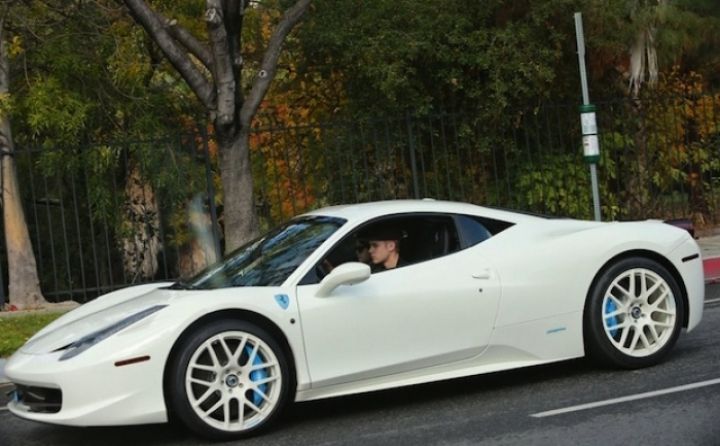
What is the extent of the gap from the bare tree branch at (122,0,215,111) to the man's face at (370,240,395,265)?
617 cm

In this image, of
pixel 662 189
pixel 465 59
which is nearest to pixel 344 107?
pixel 465 59

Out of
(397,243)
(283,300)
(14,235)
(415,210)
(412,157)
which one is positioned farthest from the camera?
(412,157)

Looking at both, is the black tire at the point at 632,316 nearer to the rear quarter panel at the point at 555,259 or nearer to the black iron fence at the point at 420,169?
the rear quarter panel at the point at 555,259

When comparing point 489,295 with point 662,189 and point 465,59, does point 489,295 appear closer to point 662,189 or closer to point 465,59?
point 465,59

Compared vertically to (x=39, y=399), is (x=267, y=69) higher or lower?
higher

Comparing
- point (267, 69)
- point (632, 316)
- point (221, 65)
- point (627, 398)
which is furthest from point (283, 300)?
point (267, 69)

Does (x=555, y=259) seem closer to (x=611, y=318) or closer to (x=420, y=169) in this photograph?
(x=611, y=318)

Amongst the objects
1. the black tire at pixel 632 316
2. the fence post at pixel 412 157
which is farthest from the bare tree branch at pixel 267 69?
the black tire at pixel 632 316

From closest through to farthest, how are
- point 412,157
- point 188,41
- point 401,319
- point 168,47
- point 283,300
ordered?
point 283,300, point 401,319, point 168,47, point 188,41, point 412,157

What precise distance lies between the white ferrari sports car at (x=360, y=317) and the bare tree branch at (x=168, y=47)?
216 inches

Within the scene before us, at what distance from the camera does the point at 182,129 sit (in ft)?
53.2

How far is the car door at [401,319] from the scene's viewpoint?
18.8ft

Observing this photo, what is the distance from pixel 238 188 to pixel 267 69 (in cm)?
154

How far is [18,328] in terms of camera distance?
37.0ft
